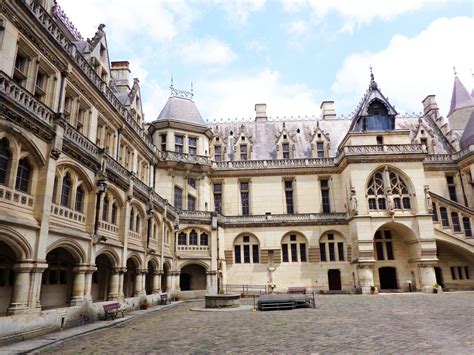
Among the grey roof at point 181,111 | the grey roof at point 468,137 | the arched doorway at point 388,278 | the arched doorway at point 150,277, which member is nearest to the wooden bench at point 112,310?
the arched doorway at point 150,277

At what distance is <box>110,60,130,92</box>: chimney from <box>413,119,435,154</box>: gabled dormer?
3162 cm

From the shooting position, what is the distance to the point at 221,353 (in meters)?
9.56

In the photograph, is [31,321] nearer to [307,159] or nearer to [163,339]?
[163,339]

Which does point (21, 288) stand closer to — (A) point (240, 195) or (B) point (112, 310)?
(B) point (112, 310)

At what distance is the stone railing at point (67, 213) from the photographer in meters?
14.2

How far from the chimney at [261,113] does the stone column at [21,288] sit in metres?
36.9

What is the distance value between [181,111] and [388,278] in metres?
26.8

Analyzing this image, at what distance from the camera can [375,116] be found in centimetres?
3703

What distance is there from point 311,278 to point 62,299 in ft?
78.5

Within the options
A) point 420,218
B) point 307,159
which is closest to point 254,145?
point 307,159

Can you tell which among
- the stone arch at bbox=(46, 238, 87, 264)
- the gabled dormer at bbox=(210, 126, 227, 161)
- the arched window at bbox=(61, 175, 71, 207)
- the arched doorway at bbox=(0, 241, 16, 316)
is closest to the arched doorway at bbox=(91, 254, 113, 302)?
the stone arch at bbox=(46, 238, 87, 264)

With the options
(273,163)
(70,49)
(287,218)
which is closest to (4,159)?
(70,49)

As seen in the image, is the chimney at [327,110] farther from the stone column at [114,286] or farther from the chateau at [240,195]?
the stone column at [114,286]

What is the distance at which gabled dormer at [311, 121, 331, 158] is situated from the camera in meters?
39.2
